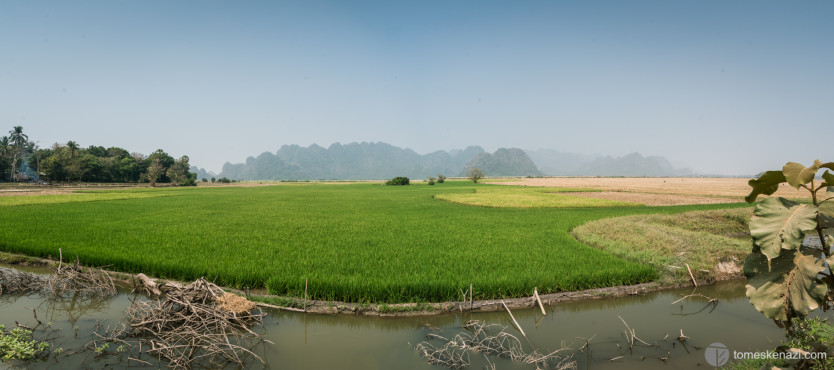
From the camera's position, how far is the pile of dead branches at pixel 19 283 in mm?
8508

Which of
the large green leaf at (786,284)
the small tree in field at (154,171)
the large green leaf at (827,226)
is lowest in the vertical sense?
the large green leaf at (786,284)

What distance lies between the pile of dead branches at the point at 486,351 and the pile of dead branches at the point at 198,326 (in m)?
2.82

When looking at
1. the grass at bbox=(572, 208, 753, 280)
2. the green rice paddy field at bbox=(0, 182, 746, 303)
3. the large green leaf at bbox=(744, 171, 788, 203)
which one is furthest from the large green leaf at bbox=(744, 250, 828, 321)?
the grass at bbox=(572, 208, 753, 280)

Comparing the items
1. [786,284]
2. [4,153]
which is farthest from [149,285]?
[4,153]

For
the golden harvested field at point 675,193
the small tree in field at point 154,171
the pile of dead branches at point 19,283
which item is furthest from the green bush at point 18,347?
the small tree in field at point 154,171

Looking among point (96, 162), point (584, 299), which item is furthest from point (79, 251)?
point (96, 162)

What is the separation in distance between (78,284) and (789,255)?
497 inches

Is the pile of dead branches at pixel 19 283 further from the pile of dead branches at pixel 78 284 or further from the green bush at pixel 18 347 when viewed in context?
the green bush at pixel 18 347

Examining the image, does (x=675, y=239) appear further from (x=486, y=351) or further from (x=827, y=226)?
(x=827, y=226)

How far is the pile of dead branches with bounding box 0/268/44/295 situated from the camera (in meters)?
8.51

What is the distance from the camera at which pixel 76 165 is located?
69.4 metres

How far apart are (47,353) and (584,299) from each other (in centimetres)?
1030

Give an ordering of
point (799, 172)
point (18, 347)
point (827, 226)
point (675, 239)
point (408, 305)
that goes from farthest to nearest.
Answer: point (675, 239), point (408, 305), point (18, 347), point (827, 226), point (799, 172)

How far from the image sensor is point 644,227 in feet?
49.9
